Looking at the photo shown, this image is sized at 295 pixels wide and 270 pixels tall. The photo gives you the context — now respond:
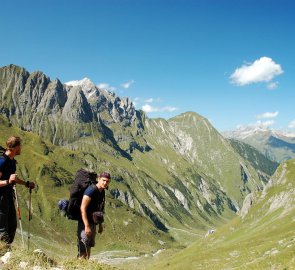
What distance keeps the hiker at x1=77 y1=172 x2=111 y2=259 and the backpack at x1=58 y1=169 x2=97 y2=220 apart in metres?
0.29

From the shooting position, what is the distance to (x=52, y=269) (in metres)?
11.5

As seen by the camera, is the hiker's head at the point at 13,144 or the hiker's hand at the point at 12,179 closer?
the hiker's hand at the point at 12,179

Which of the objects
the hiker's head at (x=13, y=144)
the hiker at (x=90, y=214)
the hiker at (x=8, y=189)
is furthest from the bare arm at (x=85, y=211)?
the hiker's head at (x=13, y=144)

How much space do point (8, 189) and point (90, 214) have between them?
11.0ft

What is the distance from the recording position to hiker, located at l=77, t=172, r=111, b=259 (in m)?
13.7

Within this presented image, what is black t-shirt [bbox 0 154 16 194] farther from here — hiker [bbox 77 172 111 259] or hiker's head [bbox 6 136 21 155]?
hiker [bbox 77 172 111 259]

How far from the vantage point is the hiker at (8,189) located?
46.0 ft

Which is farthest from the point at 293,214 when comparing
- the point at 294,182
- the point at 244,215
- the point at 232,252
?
the point at 244,215

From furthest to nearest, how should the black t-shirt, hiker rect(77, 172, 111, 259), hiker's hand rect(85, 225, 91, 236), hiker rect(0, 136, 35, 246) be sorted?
the black t-shirt → hiker rect(0, 136, 35, 246) → hiker rect(77, 172, 111, 259) → hiker's hand rect(85, 225, 91, 236)

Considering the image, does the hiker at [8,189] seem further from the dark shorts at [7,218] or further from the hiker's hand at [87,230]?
the hiker's hand at [87,230]

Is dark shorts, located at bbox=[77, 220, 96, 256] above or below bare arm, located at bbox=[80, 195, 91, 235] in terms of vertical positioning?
below

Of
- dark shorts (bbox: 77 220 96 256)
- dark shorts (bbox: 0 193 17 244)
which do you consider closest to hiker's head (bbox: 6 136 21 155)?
dark shorts (bbox: 0 193 17 244)

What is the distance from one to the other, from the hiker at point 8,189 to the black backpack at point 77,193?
1764 millimetres

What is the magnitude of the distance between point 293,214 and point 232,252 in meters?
31.9
